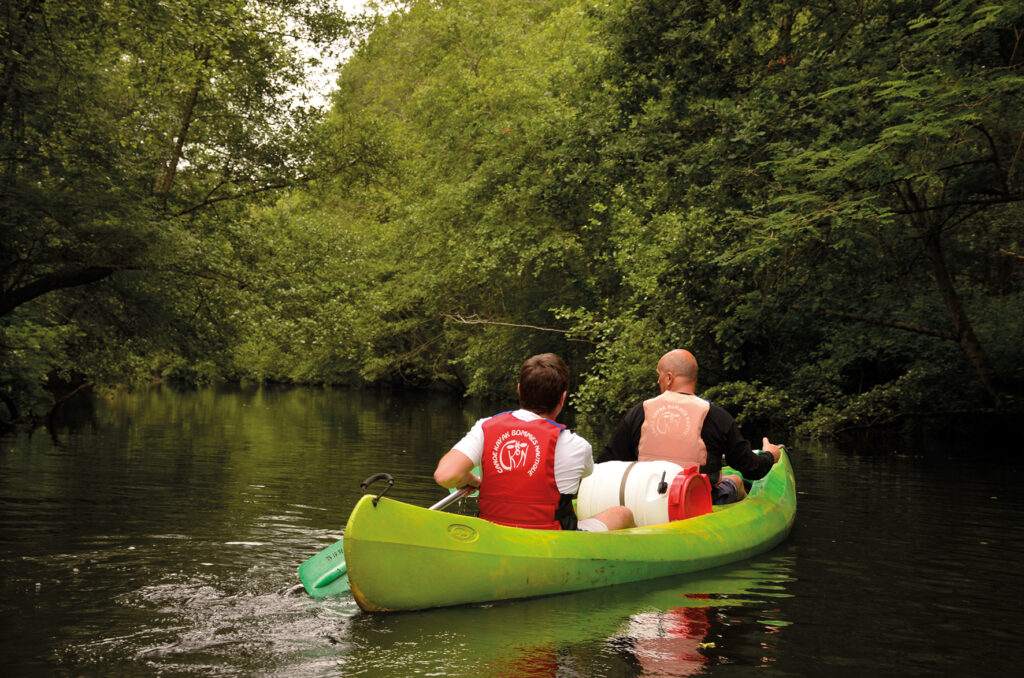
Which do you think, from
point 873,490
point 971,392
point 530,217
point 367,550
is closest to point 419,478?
point 873,490

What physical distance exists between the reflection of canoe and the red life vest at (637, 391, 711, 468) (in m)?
0.77

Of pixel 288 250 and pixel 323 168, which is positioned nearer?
pixel 288 250

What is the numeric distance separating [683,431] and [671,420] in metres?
0.11

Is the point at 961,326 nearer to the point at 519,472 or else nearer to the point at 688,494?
the point at 688,494

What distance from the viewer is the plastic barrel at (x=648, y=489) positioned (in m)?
6.45

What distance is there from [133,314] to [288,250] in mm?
2995

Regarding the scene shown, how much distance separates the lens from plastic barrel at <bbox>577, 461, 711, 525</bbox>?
6453 mm

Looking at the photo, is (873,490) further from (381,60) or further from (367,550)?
(381,60)

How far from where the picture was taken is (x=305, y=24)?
61.1ft

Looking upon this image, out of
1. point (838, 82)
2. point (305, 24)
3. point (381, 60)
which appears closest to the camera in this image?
point (838, 82)

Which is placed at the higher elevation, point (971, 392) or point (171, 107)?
point (171, 107)

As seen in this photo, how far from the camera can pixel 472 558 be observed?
4949mm

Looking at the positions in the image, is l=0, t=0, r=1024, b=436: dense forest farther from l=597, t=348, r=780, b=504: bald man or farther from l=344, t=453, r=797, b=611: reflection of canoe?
l=344, t=453, r=797, b=611: reflection of canoe

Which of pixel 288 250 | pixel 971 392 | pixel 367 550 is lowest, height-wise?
pixel 367 550
